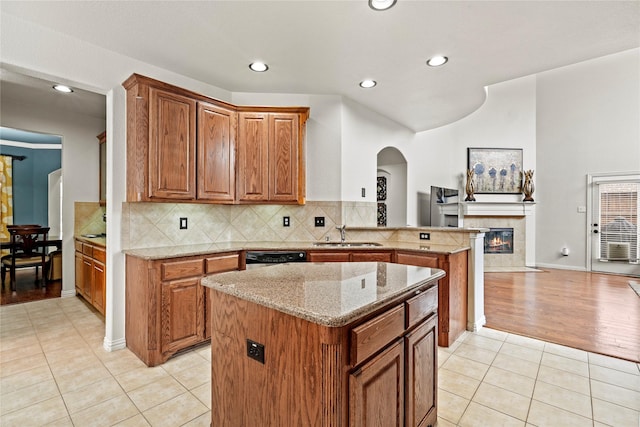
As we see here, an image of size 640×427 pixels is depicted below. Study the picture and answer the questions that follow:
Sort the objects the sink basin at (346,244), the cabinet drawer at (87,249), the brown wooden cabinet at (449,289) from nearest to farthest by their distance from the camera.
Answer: the brown wooden cabinet at (449,289) < the sink basin at (346,244) < the cabinet drawer at (87,249)

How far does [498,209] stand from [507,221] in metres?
0.38

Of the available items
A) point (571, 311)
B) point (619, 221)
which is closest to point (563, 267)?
point (619, 221)

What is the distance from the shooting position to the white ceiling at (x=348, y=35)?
209 cm

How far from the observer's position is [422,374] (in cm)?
152

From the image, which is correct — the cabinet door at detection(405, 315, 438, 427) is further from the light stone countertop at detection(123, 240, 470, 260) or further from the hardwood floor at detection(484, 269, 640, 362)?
the hardwood floor at detection(484, 269, 640, 362)

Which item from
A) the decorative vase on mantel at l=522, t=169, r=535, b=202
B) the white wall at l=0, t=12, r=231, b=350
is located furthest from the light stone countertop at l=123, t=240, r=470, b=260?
the decorative vase on mantel at l=522, t=169, r=535, b=202

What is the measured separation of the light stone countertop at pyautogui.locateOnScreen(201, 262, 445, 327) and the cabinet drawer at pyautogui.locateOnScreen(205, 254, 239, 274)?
1163 mm

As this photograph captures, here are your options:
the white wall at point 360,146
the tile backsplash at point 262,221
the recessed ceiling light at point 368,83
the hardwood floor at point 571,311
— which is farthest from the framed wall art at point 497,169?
the recessed ceiling light at point 368,83

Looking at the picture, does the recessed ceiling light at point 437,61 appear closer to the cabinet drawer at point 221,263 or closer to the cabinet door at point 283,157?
the cabinet door at point 283,157

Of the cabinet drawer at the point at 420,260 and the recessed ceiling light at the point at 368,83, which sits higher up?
the recessed ceiling light at the point at 368,83

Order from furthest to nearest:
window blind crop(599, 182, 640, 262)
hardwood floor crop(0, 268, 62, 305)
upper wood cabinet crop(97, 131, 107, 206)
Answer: window blind crop(599, 182, 640, 262), upper wood cabinet crop(97, 131, 107, 206), hardwood floor crop(0, 268, 62, 305)

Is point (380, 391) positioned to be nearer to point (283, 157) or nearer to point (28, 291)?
point (283, 157)

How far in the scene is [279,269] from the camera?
177 centimetres

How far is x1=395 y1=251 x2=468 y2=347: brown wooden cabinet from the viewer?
281cm
